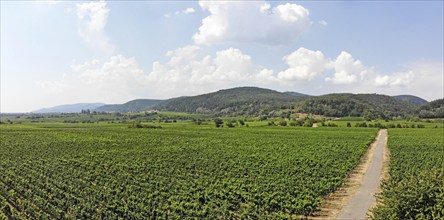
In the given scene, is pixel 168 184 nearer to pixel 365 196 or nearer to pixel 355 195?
pixel 355 195

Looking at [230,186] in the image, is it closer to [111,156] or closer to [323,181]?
[323,181]

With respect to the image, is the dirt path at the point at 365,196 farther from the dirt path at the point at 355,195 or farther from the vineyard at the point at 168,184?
the vineyard at the point at 168,184

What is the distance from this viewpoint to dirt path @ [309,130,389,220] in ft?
86.3

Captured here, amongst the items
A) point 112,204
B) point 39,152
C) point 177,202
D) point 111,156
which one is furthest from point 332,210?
point 39,152

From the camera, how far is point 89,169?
42.2 meters

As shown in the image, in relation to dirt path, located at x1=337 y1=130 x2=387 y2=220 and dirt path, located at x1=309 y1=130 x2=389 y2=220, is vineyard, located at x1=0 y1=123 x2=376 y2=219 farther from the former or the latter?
dirt path, located at x1=337 y1=130 x2=387 y2=220

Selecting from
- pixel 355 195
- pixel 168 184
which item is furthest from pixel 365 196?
pixel 168 184

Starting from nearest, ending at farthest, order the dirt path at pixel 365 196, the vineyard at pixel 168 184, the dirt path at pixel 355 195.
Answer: the vineyard at pixel 168 184
the dirt path at pixel 365 196
the dirt path at pixel 355 195

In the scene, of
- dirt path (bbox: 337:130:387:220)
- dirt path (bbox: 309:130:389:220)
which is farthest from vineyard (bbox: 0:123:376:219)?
dirt path (bbox: 337:130:387:220)

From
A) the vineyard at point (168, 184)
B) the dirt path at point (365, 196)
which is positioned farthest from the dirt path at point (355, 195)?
the vineyard at point (168, 184)

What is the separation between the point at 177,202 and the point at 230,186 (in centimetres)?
689

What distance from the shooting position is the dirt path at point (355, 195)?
2630cm

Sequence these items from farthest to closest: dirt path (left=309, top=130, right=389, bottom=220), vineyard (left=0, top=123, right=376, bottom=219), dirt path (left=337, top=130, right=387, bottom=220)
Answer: dirt path (left=309, top=130, right=389, bottom=220)
dirt path (left=337, top=130, right=387, bottom=220)
vineyard (left=0, top=123, right=376, bottom=219)

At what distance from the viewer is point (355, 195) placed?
3166 centimetres
